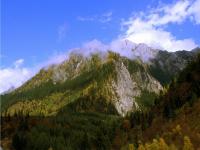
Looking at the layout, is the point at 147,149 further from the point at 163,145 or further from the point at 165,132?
the point at 165,132

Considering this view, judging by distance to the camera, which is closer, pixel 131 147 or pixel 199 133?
pixel 199 133

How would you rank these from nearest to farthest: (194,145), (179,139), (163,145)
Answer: (163,145) < (194,145) < (179,139)

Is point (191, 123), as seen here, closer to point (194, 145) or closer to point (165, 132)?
point (165, 132)

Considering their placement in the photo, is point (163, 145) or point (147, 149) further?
point (147, 149)

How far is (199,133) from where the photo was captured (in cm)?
17650

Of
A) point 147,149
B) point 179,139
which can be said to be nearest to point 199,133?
point 179,139

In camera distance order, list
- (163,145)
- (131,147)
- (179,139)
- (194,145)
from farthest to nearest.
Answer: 1. (131,147)
2. (179,139)
3. (194,145)
4. (163,145)

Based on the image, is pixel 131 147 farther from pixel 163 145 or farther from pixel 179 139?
pixel 163 145

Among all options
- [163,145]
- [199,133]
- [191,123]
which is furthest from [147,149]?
[191,123]

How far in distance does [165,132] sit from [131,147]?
1705cm

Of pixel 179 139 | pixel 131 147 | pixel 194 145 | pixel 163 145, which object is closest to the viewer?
pixel 163 145

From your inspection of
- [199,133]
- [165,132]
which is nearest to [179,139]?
[199,133]

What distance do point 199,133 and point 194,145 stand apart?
11645 millimetres

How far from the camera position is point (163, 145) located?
512ft
